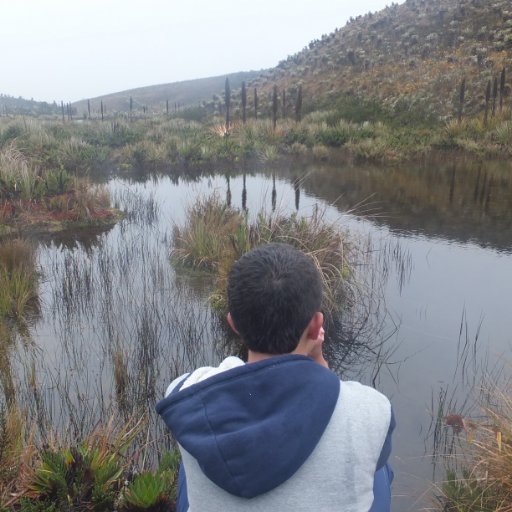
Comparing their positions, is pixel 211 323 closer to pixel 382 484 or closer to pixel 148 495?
pixel 148 495

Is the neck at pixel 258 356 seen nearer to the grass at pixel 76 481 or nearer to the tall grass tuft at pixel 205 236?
the grass at pixel 76 481

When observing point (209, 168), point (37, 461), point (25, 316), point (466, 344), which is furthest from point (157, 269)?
point (209, 168)

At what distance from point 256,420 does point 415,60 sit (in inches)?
1535

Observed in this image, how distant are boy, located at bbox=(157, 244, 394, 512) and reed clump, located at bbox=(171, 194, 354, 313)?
404 centimetres

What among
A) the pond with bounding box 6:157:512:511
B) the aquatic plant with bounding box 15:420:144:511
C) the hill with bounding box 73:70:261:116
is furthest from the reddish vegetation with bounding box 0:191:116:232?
the hill with bounding box 73:70:261:116

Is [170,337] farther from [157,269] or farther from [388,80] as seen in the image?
[388,80]

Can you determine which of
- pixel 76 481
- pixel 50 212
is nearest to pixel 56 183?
pixel 50 212

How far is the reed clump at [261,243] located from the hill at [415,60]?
22361 millimetres

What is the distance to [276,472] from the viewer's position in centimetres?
142

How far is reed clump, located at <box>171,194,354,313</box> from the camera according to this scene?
6078 millimetres

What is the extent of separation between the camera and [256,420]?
143cm

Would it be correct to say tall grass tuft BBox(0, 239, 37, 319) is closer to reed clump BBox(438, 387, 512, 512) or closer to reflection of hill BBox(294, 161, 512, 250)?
reed clump BBox(438, 387, 512, 512)

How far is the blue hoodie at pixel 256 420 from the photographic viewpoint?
1.40 meters

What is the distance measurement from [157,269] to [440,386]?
4.18 meters
